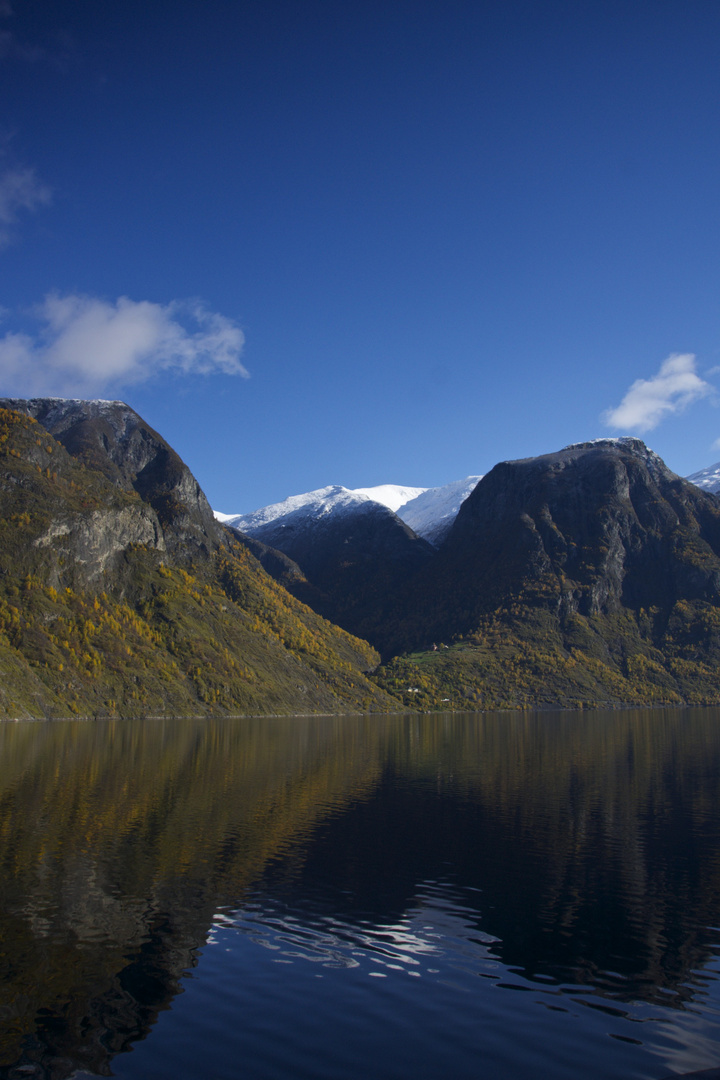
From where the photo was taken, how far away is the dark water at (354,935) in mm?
23125

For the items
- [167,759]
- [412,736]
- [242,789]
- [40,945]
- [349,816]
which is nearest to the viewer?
[40,945]

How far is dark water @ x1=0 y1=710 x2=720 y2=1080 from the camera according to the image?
23.1 meters

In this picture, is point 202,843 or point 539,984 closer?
point 539,984

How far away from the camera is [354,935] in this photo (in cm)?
3350

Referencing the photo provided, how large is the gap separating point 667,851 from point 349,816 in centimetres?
2599

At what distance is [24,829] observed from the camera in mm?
52812

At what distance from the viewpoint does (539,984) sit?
92.8 ft

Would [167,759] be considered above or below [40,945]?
below

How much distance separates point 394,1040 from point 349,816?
40.1 m

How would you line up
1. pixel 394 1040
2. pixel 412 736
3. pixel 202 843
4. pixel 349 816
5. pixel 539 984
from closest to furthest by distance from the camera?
pixel 394 1040 → pixel 539 984 → pixel 202 843 → pixel 349 816 → pixel 412 736

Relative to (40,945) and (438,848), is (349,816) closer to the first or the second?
(438,848)

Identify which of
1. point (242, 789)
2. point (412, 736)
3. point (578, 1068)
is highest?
point (578, 1068)

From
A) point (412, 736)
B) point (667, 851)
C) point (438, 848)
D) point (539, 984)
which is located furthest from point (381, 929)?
point (412, 736)

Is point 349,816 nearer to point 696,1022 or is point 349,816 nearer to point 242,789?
point 242,789
